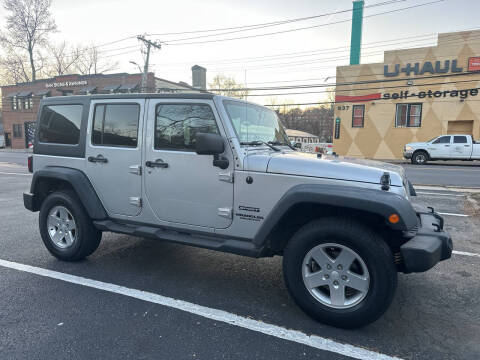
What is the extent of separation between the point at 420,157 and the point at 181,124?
20189 mm

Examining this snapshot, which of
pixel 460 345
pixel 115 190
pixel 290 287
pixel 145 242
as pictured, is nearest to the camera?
pixel 460 345

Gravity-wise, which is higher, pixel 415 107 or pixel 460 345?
pixel 415 107

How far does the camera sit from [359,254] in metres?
2.72

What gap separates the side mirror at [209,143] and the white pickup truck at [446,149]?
20.2 meters

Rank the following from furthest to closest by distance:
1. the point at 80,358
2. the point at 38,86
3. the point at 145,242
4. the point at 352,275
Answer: the point at 38,86, the point at 145,242, the point at 352,275, the point at 80,358

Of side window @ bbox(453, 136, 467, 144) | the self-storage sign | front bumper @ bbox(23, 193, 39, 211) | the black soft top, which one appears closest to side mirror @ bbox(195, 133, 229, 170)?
the black soft top

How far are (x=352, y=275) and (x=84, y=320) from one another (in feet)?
7.73

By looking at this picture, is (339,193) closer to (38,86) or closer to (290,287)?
(290,287)

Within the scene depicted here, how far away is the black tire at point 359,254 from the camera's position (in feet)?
8.63

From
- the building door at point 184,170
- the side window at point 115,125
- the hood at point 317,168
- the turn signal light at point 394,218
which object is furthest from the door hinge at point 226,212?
the turn signal light at point 394,218

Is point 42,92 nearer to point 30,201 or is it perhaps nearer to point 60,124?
point 30,201

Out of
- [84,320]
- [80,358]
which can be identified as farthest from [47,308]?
[80,358]

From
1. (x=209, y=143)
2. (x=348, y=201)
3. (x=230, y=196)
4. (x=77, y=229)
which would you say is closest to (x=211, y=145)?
(x=209, y=143)

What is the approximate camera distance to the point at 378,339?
106 inches
